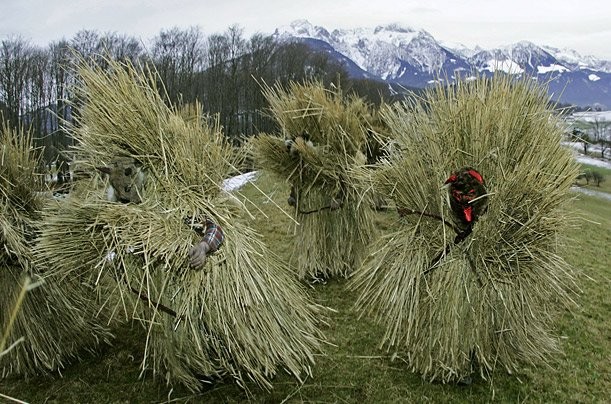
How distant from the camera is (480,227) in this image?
11.0 ft

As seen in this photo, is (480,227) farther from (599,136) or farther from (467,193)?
(599,136)

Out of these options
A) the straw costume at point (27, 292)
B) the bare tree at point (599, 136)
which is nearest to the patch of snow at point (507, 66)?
the bare tree at point (599, 136)

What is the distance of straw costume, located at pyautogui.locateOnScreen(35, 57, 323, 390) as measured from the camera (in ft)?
10.5

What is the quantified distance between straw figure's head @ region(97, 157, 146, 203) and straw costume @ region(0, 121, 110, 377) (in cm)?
73

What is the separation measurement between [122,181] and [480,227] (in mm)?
2450

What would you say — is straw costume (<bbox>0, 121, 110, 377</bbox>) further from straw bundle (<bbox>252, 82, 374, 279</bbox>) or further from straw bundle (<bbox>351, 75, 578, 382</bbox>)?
straw bundle (<bbox>252, 82, 374, 279</bbox>)

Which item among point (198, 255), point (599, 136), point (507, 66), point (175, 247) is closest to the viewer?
point (198, 255)

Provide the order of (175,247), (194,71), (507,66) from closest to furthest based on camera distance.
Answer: (175,247)
(507,66)
(194,71)

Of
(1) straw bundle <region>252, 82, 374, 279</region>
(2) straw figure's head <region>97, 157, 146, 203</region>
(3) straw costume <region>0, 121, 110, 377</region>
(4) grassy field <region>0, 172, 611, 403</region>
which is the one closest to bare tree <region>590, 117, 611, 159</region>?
(4) grassy field <region>0, 172, 611, 403</region>

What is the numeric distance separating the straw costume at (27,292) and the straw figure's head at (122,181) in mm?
733

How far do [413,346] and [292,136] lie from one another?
318 centimetres

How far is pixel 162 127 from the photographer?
354 centimetres

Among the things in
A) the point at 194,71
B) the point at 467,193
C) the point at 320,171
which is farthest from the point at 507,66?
the point at 194,71

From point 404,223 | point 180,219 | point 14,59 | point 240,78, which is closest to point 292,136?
point 404,223
